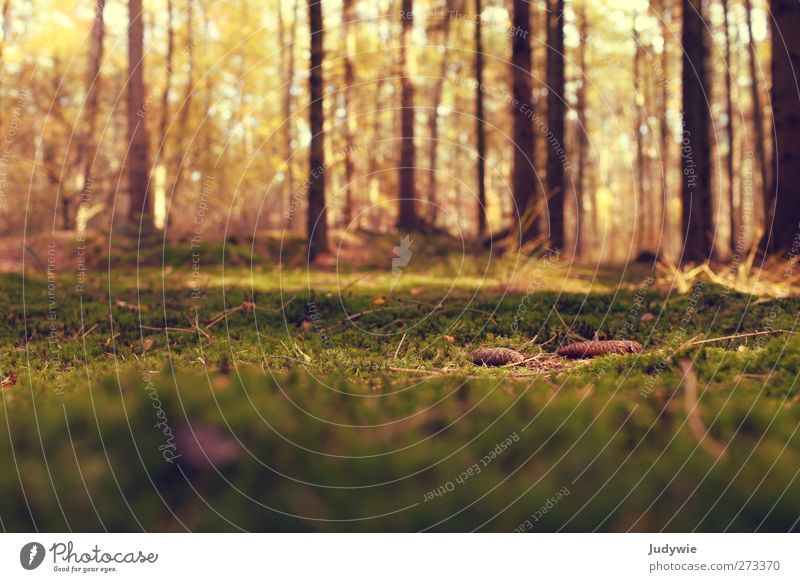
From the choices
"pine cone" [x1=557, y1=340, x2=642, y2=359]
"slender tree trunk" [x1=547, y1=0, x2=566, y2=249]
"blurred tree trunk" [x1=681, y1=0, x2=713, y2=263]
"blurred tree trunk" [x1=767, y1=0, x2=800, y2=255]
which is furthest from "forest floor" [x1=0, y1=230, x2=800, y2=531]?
"slender tree trunk" [x1=547, y1=0, x2=566, y2=249]

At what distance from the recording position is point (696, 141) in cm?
827

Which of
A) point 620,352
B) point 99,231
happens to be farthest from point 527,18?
point 620,352

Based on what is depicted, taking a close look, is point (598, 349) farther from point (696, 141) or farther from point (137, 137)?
point (137, 137)

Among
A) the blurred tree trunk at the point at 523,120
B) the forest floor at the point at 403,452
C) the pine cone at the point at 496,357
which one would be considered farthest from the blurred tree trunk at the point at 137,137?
the forest floor at the point at 403,452

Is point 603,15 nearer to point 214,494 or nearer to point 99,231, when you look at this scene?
point 99,231

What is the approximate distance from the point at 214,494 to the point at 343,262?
24.2 ft

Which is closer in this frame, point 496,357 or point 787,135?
point 496,357
